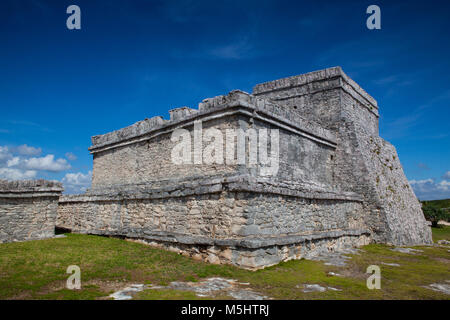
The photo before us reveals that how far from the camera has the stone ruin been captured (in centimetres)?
784

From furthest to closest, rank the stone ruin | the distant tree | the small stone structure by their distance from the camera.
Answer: the distant tree → the small stone structure → the stone ruin

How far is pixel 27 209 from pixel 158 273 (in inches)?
264

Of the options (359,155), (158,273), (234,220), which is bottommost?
(158,273)

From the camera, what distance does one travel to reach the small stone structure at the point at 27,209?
409 inches

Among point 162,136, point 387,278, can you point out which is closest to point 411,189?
point 387,278

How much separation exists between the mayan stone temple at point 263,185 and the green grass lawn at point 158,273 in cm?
65

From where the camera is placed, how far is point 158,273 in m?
6.71

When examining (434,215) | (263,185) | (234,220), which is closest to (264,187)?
(263,185)

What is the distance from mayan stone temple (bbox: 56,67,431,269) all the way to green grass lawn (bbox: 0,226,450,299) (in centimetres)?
65

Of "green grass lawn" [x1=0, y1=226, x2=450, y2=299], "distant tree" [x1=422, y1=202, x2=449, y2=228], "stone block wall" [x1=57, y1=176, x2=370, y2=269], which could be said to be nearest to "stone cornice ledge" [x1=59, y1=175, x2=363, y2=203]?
"stone block wall" [x1=57, y1=176, x2=370, y2=269]

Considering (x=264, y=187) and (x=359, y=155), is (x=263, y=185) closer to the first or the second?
(x=264, y=187)

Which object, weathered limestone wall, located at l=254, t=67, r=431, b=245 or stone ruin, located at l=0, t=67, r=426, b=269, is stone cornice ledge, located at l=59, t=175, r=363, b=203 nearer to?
stone ruin, located at l=0, t=67, r=426, b=269

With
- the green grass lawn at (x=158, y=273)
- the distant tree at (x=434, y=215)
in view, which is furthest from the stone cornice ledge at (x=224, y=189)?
the distant tree at (x=434, y=215)
